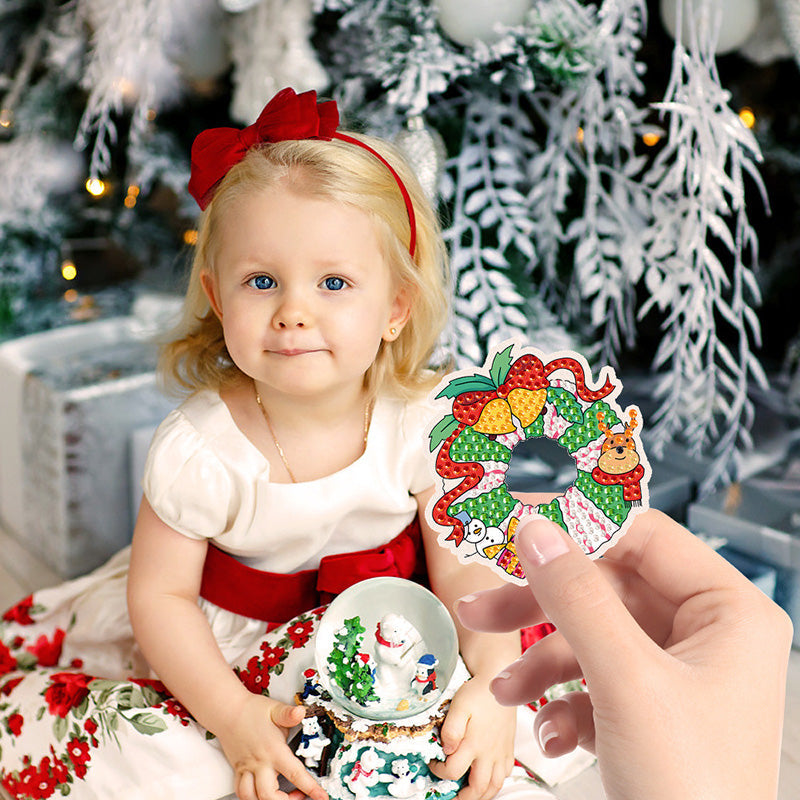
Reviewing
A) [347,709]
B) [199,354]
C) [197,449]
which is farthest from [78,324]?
[347,709]

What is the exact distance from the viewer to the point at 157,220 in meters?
2.21

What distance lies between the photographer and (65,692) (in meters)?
1.04

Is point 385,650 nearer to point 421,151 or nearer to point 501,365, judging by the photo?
point 501,365

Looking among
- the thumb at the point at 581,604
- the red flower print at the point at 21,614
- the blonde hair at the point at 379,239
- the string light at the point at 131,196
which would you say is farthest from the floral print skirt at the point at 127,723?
the string light at the point at 131,196

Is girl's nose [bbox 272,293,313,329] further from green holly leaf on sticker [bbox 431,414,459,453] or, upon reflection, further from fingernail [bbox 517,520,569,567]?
fingernail [bbox 517,520,569,567]

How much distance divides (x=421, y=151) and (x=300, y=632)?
0.76 meters

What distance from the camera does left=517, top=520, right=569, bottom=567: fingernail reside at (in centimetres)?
59

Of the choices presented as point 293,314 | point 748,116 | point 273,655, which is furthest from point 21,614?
point 748,116

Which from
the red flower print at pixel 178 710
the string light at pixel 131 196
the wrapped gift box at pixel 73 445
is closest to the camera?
the red flower print at pixel 178 710

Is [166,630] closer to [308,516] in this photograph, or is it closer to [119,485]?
[308,516]

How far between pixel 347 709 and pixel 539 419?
363 mm

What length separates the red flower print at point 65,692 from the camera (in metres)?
1.03

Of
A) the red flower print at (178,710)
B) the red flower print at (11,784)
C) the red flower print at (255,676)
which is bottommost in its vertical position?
the red flower print at (11,784)

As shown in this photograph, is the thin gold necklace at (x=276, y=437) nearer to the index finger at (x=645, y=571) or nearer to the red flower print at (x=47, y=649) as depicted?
the index finger at (x=645, y=571)
